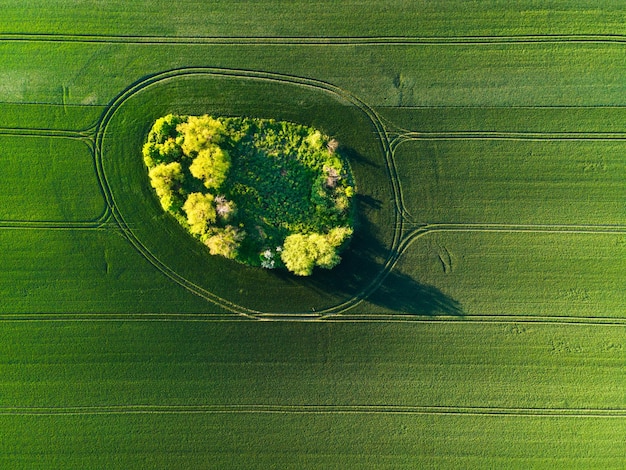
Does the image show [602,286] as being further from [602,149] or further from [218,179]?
[218,179]

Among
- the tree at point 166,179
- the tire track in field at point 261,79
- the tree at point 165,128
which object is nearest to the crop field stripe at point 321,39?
the tire track in field at point 261,79

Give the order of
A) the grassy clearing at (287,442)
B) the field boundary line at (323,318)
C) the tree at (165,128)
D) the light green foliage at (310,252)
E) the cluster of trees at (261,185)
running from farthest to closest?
the field boundary line at (323,318) → the grassy clearing at (287,442) → the tree at (165,128) → the cluster of trees at (261,185) → the light green foliage at (310,252)

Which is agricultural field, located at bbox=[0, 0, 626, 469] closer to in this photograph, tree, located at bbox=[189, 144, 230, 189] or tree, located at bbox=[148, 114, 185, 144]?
tree, located at bbox=[148, 114, 185, 144]

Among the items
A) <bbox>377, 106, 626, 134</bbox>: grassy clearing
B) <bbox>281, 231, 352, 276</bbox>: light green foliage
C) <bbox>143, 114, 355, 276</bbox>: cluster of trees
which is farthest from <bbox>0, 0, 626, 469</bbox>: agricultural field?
<bbox>281, 231, 352, 276</bbox>: light green foliage

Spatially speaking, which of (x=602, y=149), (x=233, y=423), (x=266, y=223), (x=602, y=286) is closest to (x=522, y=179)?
(x=602, y=149)

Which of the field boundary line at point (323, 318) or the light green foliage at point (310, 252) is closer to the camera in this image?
the light green foliage at point (310, 252)

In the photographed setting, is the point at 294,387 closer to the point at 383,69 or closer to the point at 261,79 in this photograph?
the point at 261,79

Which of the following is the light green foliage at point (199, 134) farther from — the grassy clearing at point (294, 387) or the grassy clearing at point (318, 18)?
the grassy clearing at point (294, 387)
